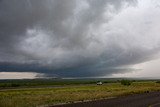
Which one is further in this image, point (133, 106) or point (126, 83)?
point (126, 83)

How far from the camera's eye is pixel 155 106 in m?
27.4

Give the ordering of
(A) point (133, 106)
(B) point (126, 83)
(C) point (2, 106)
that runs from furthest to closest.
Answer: (B) point (126, 83) → (A) point (133, 106) → (C) point (2, 106)

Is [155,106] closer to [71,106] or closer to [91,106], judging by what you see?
[91,106]

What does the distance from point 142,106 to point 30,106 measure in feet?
35.0

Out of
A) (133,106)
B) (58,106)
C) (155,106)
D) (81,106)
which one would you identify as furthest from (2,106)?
(155,106)

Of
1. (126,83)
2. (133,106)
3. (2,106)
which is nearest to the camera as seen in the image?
(2,106)

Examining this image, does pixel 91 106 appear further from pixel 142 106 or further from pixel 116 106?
pixel 142 106

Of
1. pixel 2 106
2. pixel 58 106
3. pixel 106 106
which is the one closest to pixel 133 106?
pixel 106 106

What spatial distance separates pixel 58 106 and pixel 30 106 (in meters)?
2.66

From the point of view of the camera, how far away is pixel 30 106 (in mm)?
27109

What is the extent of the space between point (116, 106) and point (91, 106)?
2.38 meters

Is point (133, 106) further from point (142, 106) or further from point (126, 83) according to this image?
Answer: point (126, 83)

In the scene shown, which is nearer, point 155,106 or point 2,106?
point 2,106

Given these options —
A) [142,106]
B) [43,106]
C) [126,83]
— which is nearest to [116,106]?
[142,106]
